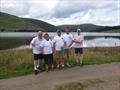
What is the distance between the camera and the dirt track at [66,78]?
43.9ft

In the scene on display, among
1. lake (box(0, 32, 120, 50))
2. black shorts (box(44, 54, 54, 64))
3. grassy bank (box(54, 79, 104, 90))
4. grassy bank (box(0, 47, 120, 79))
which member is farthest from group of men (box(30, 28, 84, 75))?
lake (box(0, 32, 120, 50))

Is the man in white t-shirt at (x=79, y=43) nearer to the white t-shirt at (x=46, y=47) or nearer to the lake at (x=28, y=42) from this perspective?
the white t-shirt at (x=46, y=47)

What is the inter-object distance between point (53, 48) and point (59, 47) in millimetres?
371

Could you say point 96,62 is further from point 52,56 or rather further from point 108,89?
point 108,89

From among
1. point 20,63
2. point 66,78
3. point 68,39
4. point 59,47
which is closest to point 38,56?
point 59,47

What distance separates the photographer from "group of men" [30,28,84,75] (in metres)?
16.8

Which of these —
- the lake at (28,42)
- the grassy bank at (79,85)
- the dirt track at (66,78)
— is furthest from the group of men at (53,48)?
the lake at (28,42)

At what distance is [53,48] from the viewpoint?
17844 millimetres

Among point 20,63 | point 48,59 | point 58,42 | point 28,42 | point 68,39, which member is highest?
point 68,39

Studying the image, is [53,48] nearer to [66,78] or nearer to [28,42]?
[66,78]

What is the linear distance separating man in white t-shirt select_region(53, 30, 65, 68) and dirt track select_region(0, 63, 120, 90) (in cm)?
85

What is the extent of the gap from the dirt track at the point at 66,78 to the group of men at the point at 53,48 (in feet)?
2.62

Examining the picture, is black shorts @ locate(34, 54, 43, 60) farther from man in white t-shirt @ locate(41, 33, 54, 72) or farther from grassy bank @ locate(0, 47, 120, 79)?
grassy bank @ locate(0, 47, 120, 79)

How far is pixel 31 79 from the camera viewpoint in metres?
A: 14.8
